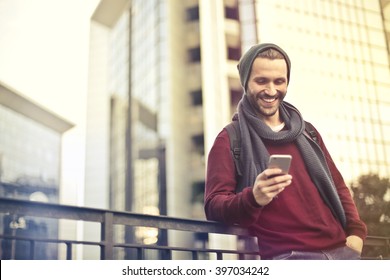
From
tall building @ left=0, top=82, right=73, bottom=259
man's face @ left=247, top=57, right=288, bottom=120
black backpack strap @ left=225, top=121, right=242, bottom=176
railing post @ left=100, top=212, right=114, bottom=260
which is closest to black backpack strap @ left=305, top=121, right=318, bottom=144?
man's face @ left=247, top=57, right=288, bottom=120

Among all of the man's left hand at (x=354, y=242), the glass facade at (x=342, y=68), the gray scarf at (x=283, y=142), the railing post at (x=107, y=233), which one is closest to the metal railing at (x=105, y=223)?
the railing post at (x=107, y=233)

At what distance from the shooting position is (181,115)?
7.47 metres

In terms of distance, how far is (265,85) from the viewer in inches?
70.4

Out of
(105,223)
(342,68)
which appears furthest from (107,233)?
(342,68)

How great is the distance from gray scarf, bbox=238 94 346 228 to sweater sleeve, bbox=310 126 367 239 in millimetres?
26

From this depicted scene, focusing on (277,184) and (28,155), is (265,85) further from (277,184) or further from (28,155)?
(28,155)

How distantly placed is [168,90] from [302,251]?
596 cm

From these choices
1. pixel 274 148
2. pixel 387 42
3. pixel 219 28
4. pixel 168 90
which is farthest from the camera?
pixel 168 90

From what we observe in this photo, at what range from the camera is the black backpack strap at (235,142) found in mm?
1664

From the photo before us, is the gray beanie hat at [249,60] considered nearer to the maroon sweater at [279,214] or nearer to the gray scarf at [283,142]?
the gray scarf at [283,142]

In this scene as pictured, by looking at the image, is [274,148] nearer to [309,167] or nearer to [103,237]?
[309,167]

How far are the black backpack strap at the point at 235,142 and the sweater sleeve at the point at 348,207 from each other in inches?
12.8

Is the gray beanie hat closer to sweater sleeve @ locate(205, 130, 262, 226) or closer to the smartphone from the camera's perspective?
sweater sleeve @ locate(205, 130, 262, 226)

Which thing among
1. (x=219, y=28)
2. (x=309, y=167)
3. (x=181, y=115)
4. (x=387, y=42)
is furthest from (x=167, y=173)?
(x=309, y=167)
